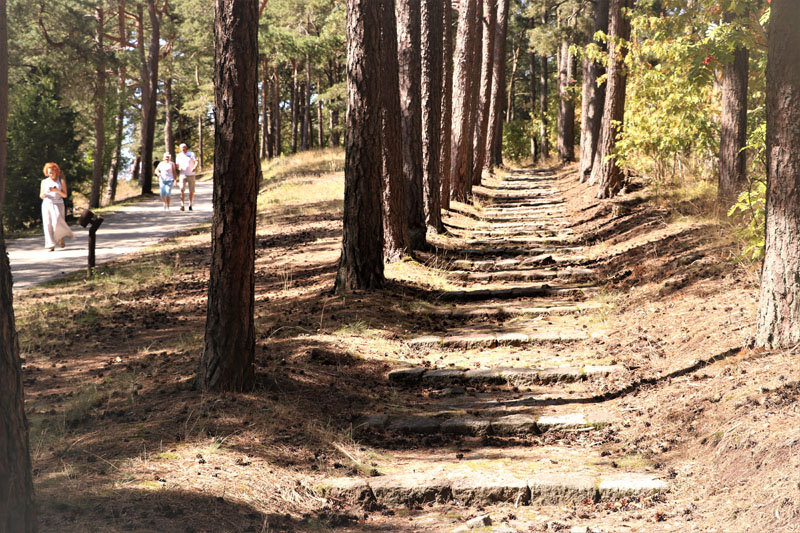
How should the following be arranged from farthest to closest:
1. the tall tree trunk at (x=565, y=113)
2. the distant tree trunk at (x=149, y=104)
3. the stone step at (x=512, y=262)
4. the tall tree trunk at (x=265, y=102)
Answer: the tall tree trunk at (x=265, y=102) → the tall tree trunk at (x=565, y=113) → the distant tree trunk at (x=149, y=104) → the stone step at (x=512, y=262)

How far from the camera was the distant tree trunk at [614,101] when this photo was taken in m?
17.2

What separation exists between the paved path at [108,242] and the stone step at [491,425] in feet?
26.8

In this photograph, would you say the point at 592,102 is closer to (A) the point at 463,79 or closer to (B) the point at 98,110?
(A) the point at 463,79

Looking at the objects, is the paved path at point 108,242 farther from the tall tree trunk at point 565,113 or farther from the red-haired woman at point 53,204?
the tall tree trunk at point 565,113

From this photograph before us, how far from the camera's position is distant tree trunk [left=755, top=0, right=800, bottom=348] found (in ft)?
17.8

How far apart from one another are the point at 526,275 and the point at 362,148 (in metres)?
3.45

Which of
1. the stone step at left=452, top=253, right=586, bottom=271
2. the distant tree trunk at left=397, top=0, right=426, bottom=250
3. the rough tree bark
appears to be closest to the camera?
the stone step at left=452, top=253, right=586, bottom=271

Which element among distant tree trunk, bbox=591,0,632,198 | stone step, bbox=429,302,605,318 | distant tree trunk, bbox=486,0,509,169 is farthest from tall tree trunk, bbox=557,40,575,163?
stone step, bbox=429,302,605,318

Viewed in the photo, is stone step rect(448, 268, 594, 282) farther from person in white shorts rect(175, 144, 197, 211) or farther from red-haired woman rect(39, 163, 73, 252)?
person in white shorts rect(175, 144, 197, 211)

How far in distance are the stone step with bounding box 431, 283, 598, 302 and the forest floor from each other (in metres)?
0.03

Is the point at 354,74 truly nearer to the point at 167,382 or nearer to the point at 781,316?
the point at 167,382

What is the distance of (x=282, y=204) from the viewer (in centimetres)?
2255

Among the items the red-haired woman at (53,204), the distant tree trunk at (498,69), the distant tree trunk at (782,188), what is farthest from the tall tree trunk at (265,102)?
the distant tree trunk at (782,188)

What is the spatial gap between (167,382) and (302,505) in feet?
7.22
